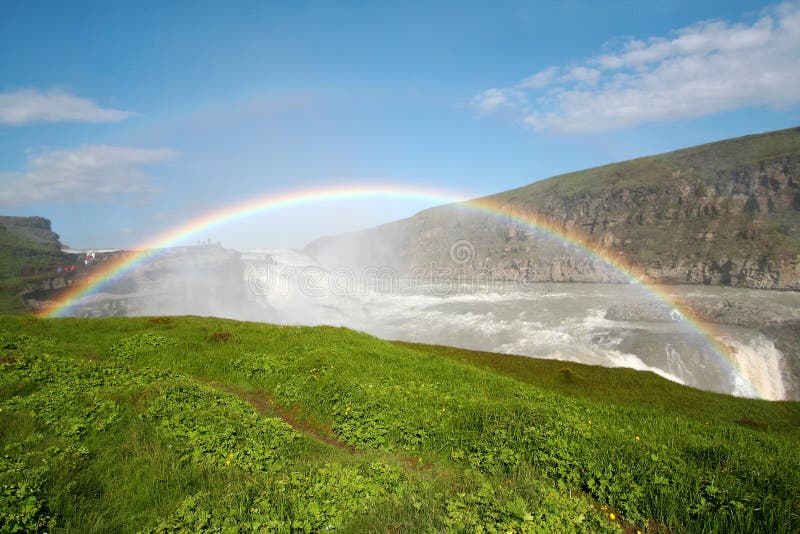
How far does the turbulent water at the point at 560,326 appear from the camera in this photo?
46.7 meters

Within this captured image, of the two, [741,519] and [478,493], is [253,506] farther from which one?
[741,519]

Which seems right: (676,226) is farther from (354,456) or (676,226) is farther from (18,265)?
(18,265)

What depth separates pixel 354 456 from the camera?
30.7 feet

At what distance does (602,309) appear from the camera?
7762cm

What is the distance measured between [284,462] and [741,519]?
8893mm

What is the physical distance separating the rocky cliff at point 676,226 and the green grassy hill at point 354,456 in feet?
379

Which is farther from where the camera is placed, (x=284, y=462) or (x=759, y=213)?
(x=759, y=213)

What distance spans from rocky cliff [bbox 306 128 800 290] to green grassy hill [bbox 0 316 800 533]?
379 ft

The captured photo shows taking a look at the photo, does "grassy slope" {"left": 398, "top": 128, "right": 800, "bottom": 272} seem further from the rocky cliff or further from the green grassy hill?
the green grassy hill

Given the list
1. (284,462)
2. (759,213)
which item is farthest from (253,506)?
(759,213)

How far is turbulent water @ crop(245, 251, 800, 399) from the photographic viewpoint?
153 feet

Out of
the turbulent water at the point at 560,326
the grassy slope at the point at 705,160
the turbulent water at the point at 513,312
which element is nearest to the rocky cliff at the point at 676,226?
the grassy slope at the point at 705,160

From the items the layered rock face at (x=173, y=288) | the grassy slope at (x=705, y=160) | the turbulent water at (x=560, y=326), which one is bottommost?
the turbulent water at (x=560, y=326)

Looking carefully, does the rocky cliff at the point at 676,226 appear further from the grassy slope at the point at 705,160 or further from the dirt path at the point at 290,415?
the dirt path at the point at 290,415
